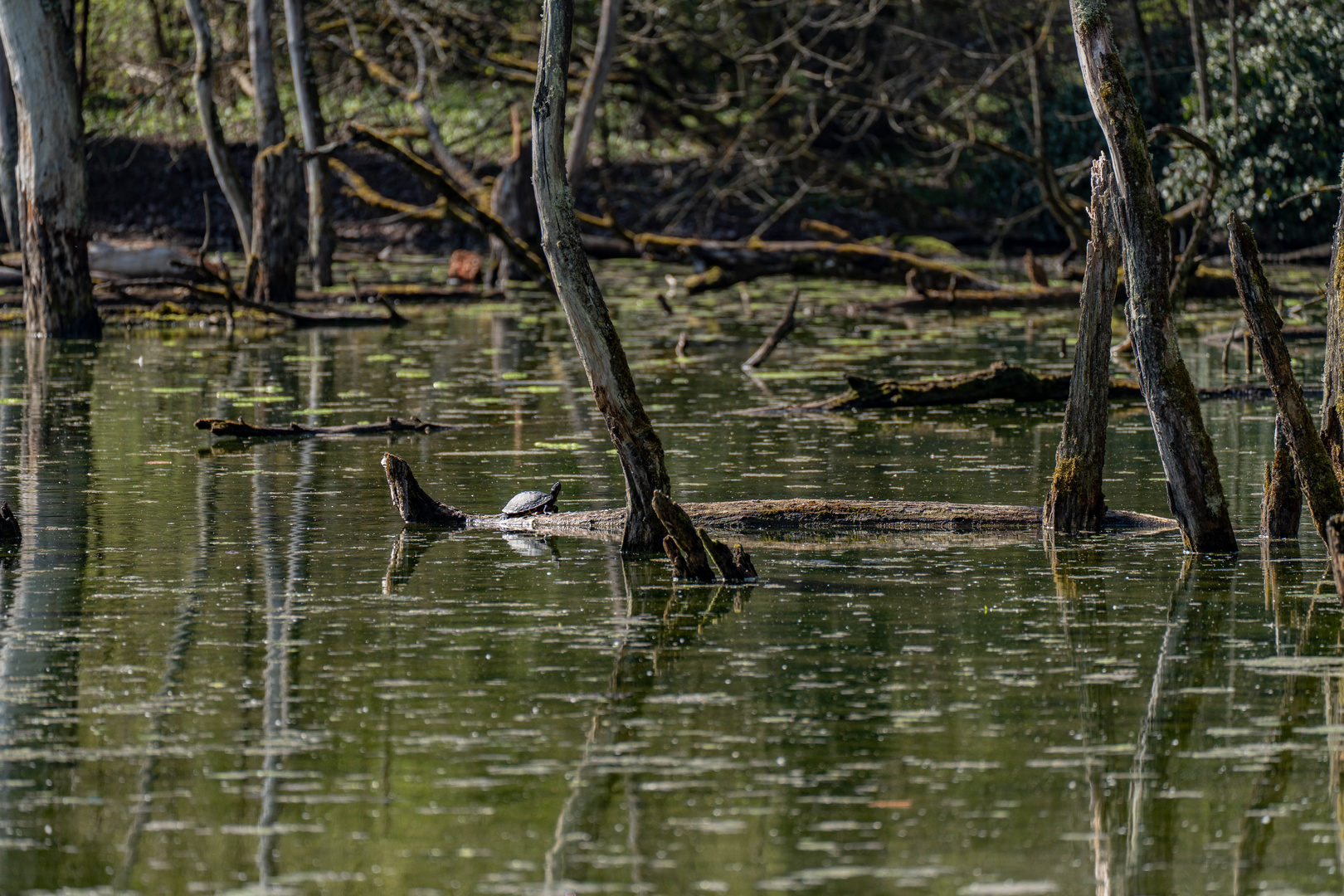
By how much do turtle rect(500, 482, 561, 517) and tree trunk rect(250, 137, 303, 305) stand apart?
15833 millimetres

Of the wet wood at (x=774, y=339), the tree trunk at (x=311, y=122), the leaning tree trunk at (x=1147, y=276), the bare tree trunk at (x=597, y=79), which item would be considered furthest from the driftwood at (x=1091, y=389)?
the bare tree trunk at (x=597, y=79)

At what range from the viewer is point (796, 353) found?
68.3ft

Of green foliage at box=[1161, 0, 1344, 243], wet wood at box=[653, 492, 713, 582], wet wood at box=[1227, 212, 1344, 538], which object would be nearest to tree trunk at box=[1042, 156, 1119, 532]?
wet wood at box=[1227, 212, 1344, 538]

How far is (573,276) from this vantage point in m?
8.56

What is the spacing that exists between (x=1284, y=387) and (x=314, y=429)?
7235 millimetres

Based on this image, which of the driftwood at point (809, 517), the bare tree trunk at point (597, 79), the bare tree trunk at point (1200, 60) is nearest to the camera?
the driftwood at point (809, 517)

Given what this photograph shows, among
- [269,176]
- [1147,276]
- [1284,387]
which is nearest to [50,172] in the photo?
[269,176]

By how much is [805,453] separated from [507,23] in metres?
21.7

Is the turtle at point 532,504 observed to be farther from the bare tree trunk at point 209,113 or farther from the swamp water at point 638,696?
the bare tree trunk at point 209,113

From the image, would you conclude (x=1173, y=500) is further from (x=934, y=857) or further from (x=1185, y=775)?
(x=934, y=857)

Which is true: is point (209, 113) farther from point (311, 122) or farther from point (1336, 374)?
point (1336, 374)

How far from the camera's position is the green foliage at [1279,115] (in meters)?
24.2

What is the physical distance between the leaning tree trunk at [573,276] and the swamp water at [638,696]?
1.86 ft

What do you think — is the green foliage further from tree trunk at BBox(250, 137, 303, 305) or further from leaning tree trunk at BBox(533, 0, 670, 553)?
leaning tree trunk at BBox(533, 0, 670, 553)
